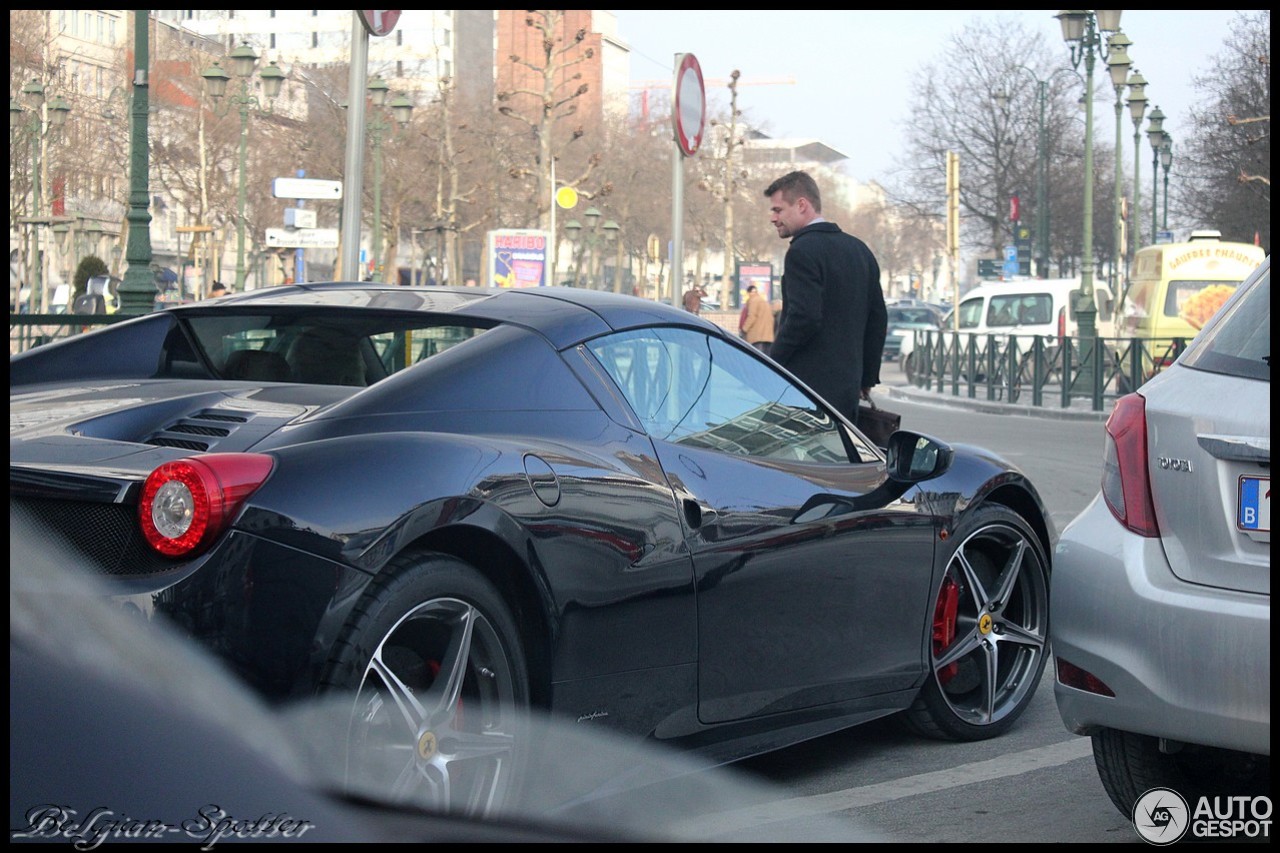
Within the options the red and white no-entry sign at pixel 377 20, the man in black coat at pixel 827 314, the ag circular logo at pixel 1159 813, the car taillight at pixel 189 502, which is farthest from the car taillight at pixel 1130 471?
the red and white no-entry sign at pixel 377 20

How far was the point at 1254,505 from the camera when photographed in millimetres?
3594

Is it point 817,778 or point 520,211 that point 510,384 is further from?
point 520,211

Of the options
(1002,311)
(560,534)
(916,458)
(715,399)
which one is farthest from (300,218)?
(560,534)

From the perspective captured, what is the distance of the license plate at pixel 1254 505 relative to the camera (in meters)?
3.57

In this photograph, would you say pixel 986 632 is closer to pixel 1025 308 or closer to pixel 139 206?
pixel 139 206

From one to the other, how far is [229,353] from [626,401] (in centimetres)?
107

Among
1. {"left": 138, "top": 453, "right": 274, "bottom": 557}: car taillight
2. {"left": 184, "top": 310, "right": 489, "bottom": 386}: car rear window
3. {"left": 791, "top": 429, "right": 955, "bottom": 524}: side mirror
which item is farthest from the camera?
{"left": 791, "top": 429, "right": 955, "bottom": 524}: side mirror

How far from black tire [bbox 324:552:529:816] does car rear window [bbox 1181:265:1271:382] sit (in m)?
1.71

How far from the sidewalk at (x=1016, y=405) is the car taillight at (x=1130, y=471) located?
1887cm

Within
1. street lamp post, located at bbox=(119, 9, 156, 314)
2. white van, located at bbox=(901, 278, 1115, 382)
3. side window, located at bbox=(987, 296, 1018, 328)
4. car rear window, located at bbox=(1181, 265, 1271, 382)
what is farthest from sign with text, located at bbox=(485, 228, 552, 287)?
car rear window, located at bbox=(1181, 265, 1271, 382)

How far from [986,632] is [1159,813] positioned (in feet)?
4.30

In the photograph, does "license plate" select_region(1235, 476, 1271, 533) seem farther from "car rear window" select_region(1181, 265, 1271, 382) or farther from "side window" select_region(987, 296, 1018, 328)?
"side window" select_region(987, 296, 1018, 328)

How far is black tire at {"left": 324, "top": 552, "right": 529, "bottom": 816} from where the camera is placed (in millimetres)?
3143

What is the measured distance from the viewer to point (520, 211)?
69125 millimetres
